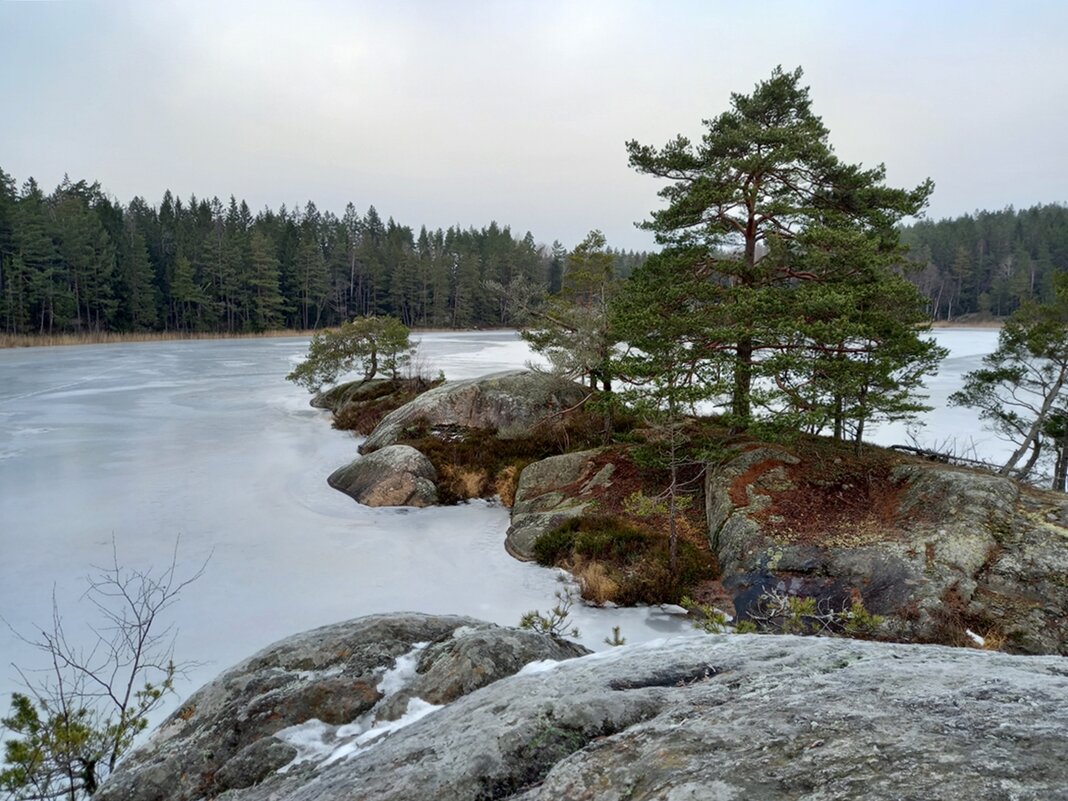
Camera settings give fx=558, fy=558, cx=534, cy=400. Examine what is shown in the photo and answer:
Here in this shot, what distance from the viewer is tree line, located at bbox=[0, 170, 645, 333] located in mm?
43750

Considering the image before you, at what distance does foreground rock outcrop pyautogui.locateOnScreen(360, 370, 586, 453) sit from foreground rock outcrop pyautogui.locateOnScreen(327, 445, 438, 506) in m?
2.30

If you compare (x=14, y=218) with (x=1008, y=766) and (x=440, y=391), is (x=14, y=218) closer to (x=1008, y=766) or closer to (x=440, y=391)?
(x=440, y=391)

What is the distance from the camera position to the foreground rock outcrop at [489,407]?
14.7 metres

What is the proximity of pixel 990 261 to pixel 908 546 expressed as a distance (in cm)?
8579

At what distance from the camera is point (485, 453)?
13.4 metres

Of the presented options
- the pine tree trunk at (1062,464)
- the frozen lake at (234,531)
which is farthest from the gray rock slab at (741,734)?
the pine tree trunk at (1062,464)

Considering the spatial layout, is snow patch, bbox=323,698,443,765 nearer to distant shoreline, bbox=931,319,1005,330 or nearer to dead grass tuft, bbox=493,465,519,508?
dead grass tuft, bbox=493,465,519,508

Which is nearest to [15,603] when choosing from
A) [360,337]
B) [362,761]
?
[362,761]

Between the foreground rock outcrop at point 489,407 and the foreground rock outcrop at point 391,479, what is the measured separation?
90.5 inches

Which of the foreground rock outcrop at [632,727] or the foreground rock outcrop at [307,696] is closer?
the foreground rock outcrop at [632,727]

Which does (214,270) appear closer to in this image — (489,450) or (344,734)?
(489,450)

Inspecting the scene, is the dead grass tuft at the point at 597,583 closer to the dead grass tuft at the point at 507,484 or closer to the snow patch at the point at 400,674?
the dead grass tuft at the point at 507,484

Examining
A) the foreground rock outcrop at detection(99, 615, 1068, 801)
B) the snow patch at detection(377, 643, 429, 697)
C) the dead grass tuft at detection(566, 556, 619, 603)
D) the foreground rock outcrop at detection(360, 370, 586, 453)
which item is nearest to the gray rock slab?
the foreground rock outcrop at detection(99, 615, 1068, 801)

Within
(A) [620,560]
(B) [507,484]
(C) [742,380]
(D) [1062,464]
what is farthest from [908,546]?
(D) [1062,464]
